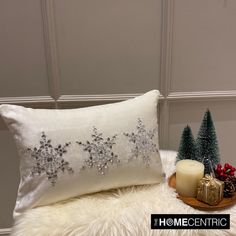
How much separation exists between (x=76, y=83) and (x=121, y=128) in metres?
0.38

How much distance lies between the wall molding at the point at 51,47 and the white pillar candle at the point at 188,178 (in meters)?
0.63

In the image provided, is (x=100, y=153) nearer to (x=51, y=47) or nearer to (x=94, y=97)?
(x=94, y=97)

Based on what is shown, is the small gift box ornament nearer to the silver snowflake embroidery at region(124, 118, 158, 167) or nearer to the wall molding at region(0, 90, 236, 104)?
the silver snowflake embroidery at region(124, 118, 158, 167)

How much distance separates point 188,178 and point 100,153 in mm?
311

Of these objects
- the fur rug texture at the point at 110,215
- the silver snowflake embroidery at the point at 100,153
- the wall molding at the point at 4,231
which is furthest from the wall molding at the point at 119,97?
the wall molding at the point at 4,231

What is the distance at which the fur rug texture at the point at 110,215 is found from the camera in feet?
2.97

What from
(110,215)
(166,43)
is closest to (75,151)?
(110,215)

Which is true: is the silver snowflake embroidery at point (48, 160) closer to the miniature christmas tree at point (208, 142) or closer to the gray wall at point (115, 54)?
the gray wall at point (115, 54)

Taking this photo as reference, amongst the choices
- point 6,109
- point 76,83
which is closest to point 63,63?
point 76,83

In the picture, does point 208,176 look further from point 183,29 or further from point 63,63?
point 63,63

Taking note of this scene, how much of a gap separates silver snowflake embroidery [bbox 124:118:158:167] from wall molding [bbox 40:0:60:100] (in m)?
0.44

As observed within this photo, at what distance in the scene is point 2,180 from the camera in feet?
4.71

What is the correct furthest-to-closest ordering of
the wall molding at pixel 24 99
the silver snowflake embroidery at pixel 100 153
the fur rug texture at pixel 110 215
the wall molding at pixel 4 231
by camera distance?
the wall molding at pixel 4 231 → the wall molding at pixel 24 99 → the silver snowflake embroidery at pixel 100 153 → the fur rug texture at pixel 110 215

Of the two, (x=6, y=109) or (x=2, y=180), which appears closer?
(x=6, y=109)
